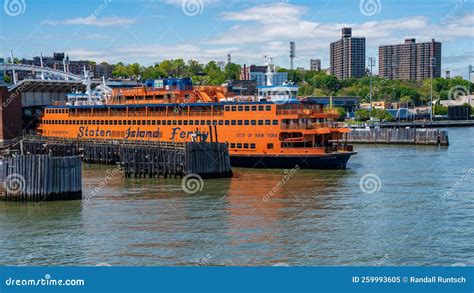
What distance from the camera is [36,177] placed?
37344 millimetres

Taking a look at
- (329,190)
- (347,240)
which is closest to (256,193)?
(329,190)

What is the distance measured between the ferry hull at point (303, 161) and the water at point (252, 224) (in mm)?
6264

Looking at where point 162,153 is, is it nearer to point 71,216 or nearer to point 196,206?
point 196,206

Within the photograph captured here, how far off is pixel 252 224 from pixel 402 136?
2692 inches

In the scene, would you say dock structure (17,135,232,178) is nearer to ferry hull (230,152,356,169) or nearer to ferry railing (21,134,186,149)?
ferry railing (21,134,186,149)

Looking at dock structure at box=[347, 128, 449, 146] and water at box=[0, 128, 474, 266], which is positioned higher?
dock structure at box=[347, 128, 449, 146]

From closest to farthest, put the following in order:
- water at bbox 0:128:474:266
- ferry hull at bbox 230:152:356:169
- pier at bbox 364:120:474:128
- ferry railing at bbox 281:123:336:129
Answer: water at bbox 0:128:474:266 < ferry hull at bbox 230:152:356:169 < ferry railing at bbox 281:123:336:129 < pier at bbox 364:120:474:128

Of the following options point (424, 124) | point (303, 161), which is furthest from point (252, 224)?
point (424, 124)

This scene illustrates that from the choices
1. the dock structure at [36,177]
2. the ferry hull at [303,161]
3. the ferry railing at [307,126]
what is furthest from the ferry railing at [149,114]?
the dock structure at [36,177]

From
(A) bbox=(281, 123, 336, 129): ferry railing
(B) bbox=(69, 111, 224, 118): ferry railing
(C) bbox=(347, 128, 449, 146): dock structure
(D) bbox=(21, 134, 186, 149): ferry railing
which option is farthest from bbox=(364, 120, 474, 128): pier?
(A) bbox=(281, 123, 336, 129): ferry railing

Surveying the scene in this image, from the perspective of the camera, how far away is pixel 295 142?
58188mm

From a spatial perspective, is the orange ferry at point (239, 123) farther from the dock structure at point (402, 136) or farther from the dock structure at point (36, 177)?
the dock structure at point (402, 136)

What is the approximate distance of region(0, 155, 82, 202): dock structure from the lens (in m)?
37.0

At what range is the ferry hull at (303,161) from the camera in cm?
5706
